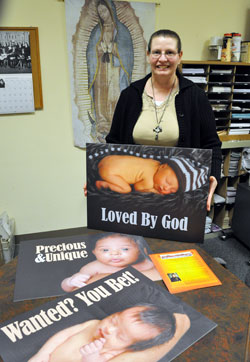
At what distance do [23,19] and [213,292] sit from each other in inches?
88.1

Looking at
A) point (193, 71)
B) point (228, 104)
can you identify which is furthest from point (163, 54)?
point (228, 104)

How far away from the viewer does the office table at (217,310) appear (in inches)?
25.3

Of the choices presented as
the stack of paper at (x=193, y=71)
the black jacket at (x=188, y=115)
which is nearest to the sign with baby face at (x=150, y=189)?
the black jacket at (x=188, y=115)

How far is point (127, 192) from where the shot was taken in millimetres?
1065

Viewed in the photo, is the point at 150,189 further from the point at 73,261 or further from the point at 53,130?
the point at 53,130

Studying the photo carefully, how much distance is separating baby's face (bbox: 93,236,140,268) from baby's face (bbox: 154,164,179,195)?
0.71ft

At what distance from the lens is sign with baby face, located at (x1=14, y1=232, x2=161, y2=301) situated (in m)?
0.85

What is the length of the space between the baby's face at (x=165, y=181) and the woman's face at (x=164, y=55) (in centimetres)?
47

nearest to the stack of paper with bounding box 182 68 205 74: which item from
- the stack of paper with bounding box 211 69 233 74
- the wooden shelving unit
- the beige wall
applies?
the wooden shelving unit

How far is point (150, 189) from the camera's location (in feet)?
3.44

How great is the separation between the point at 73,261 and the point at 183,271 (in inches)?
13.7

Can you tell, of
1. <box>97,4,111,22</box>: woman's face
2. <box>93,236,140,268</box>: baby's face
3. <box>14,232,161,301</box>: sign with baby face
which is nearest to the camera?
<box>14,232,161,301</box>: sign with baby face

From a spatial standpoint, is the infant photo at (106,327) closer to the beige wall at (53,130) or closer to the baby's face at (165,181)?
the baby's face at (165,181)

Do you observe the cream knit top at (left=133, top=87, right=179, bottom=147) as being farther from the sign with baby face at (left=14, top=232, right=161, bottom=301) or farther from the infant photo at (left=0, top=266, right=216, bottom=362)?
the infant photo at (left=0, top=266, right=216, bottom=362)
